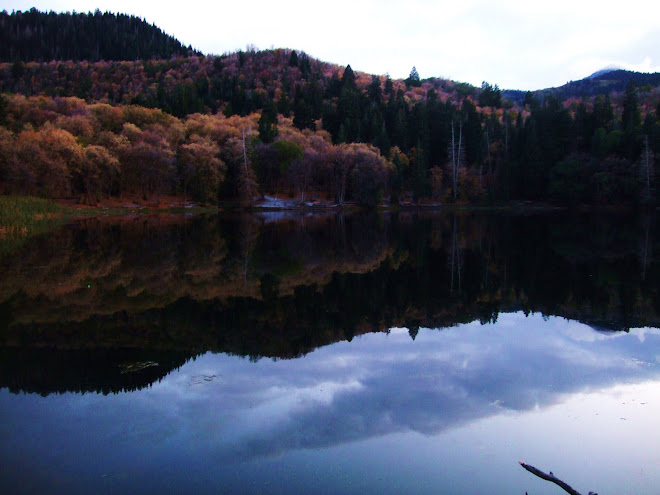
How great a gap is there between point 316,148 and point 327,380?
77761mm

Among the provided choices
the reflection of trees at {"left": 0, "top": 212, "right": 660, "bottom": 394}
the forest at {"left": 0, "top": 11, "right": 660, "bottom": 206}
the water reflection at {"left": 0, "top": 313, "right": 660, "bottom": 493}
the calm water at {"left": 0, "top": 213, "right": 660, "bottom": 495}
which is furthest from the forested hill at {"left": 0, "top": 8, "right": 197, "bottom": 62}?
the water reflection at {"left": 0, "top": 313, "right": 660, "bottom": 493}

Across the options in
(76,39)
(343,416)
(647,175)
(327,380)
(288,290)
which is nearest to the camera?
(343,416)

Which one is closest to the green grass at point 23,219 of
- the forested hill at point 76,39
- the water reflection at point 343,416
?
the water reflection at point 343,416

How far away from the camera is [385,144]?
8956cm

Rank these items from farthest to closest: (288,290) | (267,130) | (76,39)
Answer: (76,39) → (267,130) → (288,290)

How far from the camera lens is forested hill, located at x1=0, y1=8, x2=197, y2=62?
545ft

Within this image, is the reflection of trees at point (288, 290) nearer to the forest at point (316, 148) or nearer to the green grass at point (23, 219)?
the green grass at point (23, 219)

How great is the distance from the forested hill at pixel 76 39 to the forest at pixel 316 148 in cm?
5352

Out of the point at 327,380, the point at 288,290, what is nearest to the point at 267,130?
the point at 288,290

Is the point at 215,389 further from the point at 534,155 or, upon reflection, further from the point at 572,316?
the point at 534,155

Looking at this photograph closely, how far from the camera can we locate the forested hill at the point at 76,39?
16612 cm

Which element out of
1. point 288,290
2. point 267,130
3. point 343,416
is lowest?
point 343,416

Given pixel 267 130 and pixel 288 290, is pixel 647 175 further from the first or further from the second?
pixel 288 290

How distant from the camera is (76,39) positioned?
173 metres
